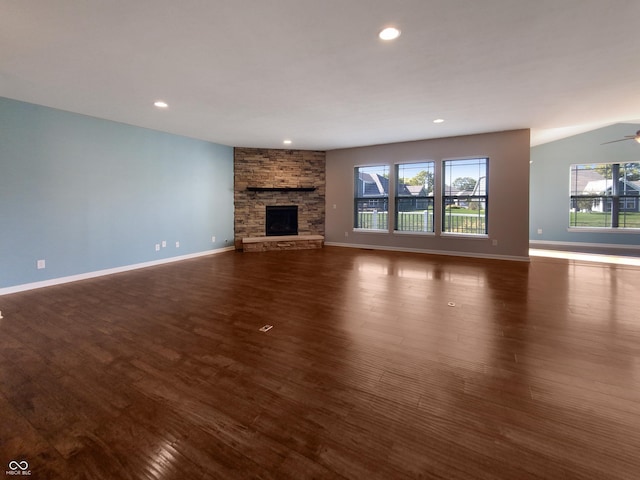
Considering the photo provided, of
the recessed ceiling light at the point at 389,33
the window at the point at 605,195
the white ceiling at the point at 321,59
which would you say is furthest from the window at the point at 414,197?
the recessed ceiling light at the point at 389,33

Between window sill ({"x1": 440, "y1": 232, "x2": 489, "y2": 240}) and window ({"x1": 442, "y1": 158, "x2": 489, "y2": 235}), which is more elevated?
window ({"x1": 442, "y1": 158, "x2": 489, "y2": 235})

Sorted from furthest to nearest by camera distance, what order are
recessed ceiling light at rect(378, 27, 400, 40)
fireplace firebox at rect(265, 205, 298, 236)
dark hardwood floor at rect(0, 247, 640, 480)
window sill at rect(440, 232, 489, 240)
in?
fireplace firebox at rect(265, 205, 298, 236)
window sill at rect(440, 232, 489, 240)
recessed ceiling light at rect(378, 27, 400, 40)
dark hardwood floor at rect(0, 247, 640, 480)

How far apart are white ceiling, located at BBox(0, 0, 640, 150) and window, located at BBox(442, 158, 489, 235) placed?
1.66 meters

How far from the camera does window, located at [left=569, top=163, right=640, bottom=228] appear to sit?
305 inches

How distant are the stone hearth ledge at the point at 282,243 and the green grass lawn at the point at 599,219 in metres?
7.36

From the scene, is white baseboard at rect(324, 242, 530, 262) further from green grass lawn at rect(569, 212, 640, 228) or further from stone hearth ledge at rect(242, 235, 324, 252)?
green grass lawn at rect(569, 212, 640, 228)

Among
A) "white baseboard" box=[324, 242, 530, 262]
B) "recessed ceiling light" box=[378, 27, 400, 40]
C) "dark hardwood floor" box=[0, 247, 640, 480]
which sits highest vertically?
"recessed ceiling light" box=[378, 27, 400, 40]

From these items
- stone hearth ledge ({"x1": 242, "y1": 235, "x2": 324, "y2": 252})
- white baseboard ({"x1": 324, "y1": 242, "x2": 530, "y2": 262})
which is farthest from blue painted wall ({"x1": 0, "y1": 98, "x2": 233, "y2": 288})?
white baseboard ({"x1": 324, "y1": 242, "x2": 530, "y2": 262})

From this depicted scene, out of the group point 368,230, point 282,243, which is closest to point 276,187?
point 282,243

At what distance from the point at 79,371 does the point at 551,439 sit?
9.70 feet

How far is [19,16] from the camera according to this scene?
7.47 feet

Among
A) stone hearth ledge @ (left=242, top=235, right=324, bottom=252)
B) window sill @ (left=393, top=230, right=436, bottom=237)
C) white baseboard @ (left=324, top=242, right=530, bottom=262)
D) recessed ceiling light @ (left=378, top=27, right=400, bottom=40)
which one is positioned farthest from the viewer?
stone hearth ledge @ (left=242, top=235, right=324, bottom=252)

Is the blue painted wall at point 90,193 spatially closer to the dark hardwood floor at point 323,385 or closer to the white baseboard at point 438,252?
the dark hardwood floor at point 323,385

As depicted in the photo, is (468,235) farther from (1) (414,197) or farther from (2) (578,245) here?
(2) (578,245)
